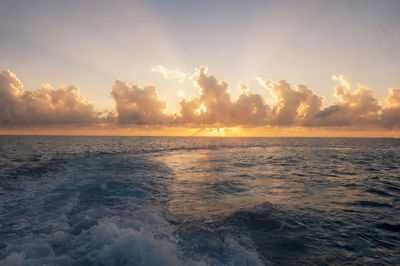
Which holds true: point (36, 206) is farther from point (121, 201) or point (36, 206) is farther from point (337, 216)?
point (337, 216)

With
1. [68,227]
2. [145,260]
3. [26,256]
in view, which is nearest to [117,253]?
[145,260]

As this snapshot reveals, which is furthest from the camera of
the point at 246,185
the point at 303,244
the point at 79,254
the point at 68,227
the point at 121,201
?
the point at 246,185

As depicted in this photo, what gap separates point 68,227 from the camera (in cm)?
837

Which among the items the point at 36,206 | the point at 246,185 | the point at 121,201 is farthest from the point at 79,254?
the point at 246,185

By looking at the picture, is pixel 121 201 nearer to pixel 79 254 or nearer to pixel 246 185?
pixel 79 254

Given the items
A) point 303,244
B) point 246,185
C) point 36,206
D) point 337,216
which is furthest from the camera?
point 246,185

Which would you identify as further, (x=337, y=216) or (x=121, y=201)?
(x=121, y=201)

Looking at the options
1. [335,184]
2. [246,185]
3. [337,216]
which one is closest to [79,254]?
[337,216]

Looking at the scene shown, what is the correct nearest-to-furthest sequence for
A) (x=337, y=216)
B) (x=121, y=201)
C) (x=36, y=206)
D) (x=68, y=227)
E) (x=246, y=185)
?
(x=68, y=227)
(x=337, y=216)
(x=36, y=206)
(x=121, y=201)
(x=246, y=185)

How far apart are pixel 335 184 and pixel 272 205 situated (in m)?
8.88

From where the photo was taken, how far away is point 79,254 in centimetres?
636

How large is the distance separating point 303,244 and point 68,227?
9.45 metres

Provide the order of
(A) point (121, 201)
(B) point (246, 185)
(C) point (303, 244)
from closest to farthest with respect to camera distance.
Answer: (C) point (303, 244)
(A) point (121, 201)
(B) point (246, 185)

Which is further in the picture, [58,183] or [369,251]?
[58,183]
